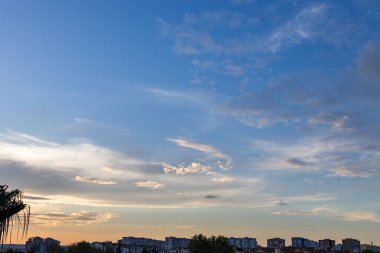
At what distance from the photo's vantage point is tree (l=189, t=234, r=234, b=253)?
154250 millimetres

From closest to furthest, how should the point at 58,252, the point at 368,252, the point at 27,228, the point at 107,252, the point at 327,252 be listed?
1. the point at 27,228
2. the point at 368,252
3. the point at 107,252
4. the point at 58,252
5. the point at 327,252

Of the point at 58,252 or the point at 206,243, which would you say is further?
the point at 58,252

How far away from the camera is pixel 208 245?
154875mm

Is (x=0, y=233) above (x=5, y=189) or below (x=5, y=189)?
below

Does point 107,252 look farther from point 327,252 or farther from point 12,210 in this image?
point 12,210

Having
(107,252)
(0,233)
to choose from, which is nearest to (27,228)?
(0,233)

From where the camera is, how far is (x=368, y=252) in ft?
505

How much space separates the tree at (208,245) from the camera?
154 metres

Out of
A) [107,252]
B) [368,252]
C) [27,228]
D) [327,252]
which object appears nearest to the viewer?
[27,228]

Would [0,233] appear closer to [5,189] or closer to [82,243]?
[5,189]

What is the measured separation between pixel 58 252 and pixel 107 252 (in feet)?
80.2

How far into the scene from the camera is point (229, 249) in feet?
514

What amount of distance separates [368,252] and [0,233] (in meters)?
147

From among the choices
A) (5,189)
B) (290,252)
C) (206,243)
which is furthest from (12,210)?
(290,252)
